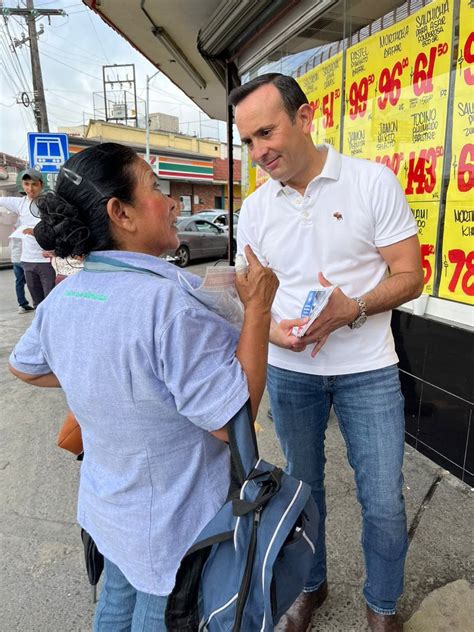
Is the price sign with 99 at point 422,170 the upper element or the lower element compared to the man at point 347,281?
upper

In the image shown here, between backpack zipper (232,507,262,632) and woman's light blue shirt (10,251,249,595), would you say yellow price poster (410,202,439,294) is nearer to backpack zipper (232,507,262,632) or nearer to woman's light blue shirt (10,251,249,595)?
woman's light blue shirt (10,251,249,595)

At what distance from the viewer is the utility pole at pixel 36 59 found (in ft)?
52.6

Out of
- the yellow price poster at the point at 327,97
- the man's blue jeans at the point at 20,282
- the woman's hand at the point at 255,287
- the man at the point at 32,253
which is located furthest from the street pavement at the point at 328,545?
the man's blue jeans at the point at 20,282

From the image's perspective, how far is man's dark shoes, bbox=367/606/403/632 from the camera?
5.90 ft

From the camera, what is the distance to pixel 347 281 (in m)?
1.68

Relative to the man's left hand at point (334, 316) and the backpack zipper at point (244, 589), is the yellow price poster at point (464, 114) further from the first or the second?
the backpack zipper at point (244, 589)

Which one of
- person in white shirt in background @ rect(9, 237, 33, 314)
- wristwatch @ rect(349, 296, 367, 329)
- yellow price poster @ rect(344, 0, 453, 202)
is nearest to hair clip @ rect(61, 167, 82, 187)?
wristwatch @ rect(349, 296, 367, 329)

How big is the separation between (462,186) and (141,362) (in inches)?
93.3

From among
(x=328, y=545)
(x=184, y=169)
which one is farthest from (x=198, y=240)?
(x=184, y=169)

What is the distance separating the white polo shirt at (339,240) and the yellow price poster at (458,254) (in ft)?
4.18

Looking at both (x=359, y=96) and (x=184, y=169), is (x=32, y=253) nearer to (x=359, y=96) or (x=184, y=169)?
(x=359, y=96)

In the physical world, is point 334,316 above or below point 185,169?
below

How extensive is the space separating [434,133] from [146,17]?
2.81 m

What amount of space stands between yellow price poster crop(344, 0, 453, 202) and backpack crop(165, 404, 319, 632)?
238 cm
